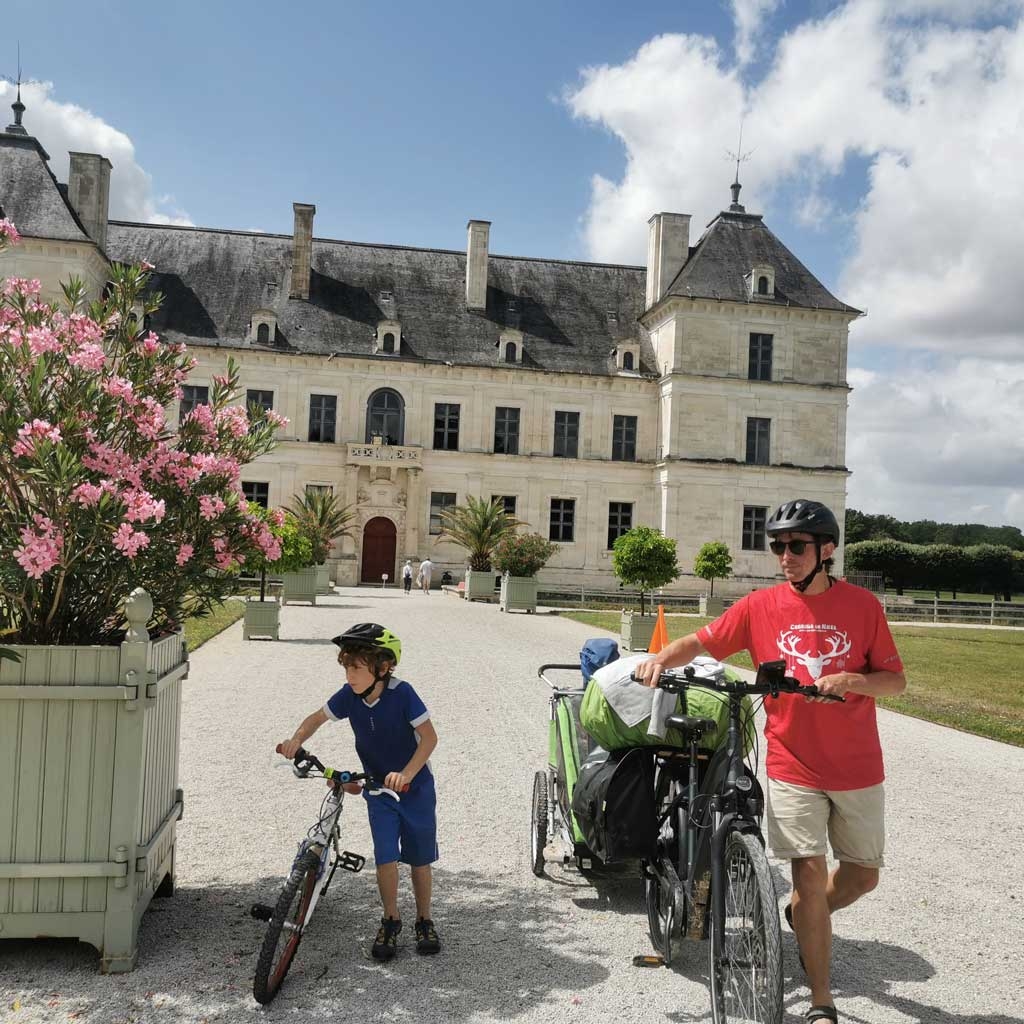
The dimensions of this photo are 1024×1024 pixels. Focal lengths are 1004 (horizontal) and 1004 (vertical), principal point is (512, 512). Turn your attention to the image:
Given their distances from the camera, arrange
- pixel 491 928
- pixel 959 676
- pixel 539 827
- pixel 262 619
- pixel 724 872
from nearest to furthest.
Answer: pixel 724 872, pixel 491 928, pixel 539 827, pixel 959 676, pixel 262 619

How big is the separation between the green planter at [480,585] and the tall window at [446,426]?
927 cm

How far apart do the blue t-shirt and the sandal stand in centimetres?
175

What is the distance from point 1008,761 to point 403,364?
33.1 meters

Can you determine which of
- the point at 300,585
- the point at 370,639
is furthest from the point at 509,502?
the point at 370,639

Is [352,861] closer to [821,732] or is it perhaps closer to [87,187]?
[821,732]

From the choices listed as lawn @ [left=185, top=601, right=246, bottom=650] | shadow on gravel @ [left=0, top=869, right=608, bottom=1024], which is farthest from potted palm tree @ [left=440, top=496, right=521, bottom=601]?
shadow on gravel @ [left=0, top=869, right=608, bottom=1024]

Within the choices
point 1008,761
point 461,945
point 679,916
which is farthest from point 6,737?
point 1008,761

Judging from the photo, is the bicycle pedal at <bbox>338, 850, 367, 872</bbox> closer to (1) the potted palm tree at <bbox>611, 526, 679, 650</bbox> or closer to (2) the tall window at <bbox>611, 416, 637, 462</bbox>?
(1) the potted palm tree at <bbox>611, 526, 679, 650</bbox>

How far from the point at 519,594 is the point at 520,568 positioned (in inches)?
43.1

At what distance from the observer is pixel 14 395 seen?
158 inches

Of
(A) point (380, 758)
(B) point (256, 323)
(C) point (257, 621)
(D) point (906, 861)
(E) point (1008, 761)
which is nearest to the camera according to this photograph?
(A) point (380, 758)

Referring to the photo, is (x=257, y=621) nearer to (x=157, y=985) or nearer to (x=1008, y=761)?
(x=1008, y=761)

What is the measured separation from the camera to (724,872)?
3.56m

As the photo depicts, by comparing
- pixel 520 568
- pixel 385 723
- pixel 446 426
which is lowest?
pixel 385 723
